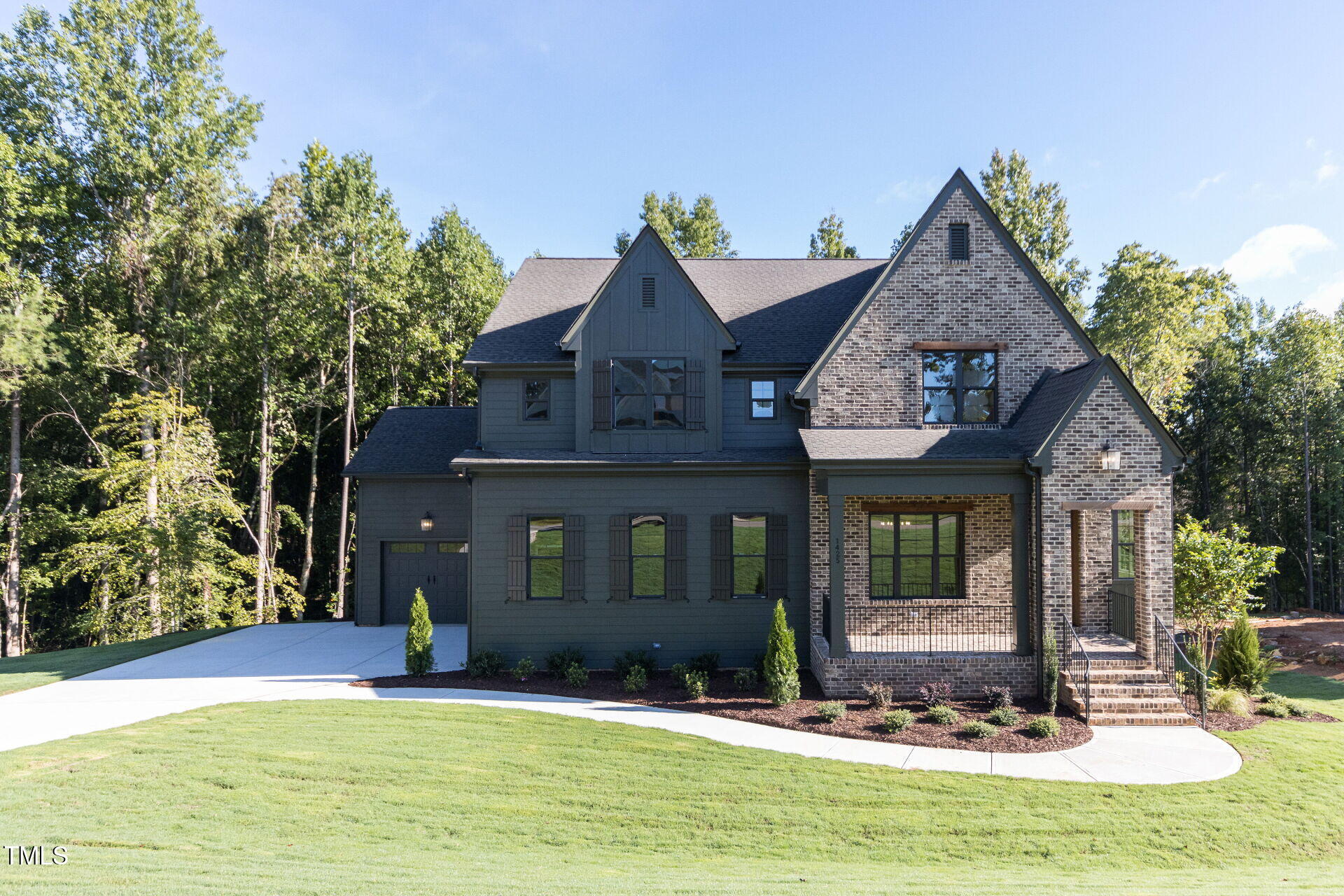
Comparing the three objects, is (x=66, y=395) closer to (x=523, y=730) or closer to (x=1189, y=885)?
(x=523, y=730)

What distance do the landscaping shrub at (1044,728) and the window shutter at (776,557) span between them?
489 centimetres

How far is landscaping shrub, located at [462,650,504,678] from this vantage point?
1334 centimetres

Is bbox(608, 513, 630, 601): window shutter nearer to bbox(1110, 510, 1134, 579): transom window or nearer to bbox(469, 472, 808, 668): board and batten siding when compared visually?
bbox(469, 472, 808, 668): board and batten siding

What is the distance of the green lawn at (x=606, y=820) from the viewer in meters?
6.21

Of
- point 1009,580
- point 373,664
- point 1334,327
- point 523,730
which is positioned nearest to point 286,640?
point 373,664

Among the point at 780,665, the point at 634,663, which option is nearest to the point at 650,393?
the point at 634,663

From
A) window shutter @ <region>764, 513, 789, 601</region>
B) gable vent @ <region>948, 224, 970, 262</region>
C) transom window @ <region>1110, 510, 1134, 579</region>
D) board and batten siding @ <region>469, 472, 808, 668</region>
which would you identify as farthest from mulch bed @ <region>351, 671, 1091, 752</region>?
gable vent @ <region>948, 224, 970, 262</region>

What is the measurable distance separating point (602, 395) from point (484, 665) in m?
5.92

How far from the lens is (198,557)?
2011 cm

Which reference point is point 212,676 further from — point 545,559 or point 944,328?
point 944,328

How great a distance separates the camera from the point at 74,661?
51.0 feet

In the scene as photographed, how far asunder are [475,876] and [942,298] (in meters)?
12.8

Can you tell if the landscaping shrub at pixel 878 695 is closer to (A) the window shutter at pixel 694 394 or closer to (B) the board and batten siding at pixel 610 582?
(B) the board and batten siding at pixel 610 582

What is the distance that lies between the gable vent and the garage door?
14113 millimetres
